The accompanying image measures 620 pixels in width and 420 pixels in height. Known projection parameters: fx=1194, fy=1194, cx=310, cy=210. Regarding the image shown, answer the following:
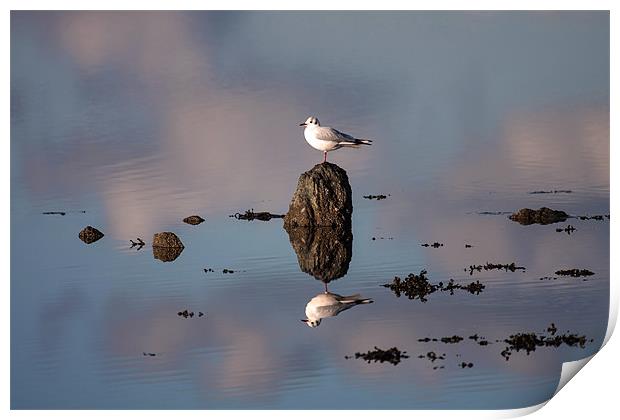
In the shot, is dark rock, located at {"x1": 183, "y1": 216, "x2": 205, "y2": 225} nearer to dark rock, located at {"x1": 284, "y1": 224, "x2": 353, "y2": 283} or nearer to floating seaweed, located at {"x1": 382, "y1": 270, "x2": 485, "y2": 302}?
dark rock, located at {"x1": 284, "y1": 224, "x2": 353, "y2": 283}

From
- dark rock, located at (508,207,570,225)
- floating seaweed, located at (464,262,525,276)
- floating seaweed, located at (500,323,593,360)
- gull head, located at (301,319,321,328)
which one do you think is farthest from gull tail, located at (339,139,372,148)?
floating seaweed, located at (500,323,593,360)

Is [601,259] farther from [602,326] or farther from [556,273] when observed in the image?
[602,326]

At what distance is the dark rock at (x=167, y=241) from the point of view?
17.2 m

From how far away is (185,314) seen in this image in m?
12.0

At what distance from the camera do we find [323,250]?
16.4 meters

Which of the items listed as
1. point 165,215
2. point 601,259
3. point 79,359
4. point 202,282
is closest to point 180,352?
point 79,359

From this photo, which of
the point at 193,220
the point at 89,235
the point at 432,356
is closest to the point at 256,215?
the point at 193,220

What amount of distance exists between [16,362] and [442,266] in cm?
606

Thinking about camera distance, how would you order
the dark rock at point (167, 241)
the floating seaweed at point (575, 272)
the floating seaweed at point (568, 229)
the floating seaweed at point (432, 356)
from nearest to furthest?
the floating seaweed at point (432, 356) < the floating seaweed at point (575, 272) < the dark rock at point (167, 241) < the floating seaweed at point (568, 229)

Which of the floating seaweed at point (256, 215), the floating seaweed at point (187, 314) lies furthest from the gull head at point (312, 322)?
the floating seaweed at point (256, 215)

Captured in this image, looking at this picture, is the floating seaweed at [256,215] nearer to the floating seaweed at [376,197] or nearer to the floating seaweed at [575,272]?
the floating seaweed at [376,197]

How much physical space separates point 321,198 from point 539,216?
372 cm

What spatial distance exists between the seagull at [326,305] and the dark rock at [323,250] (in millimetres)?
1062

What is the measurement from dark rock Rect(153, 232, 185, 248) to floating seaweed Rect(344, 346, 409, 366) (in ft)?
23.5
